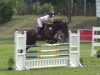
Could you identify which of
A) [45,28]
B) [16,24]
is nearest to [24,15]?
[16,24]

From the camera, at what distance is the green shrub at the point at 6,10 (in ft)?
205

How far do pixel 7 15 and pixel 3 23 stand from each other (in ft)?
4.51

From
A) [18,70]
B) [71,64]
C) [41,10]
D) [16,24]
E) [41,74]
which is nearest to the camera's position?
[41,74]

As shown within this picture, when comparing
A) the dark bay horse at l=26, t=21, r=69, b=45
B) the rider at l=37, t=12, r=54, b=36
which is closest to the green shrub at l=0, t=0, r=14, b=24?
the dark bay horse at l=26, t=21, r=69, b=45

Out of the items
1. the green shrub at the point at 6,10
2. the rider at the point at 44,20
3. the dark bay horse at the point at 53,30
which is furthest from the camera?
the green shrub at the point at 6,10

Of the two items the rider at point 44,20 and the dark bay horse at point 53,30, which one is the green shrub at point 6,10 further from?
the rider at point 44,20

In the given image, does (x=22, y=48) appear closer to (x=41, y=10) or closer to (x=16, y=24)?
(x=16, y=24)

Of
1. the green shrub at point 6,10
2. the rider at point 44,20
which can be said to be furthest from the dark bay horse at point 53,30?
the green shrub at point 6,10

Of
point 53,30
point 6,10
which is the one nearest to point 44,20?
point 53,30

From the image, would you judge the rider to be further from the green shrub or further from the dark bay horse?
the green shrub

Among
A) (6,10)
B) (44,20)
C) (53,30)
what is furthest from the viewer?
(6,10)

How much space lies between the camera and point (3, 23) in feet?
208

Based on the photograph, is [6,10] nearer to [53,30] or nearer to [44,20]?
[53,30]

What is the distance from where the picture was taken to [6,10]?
62.6 meters
